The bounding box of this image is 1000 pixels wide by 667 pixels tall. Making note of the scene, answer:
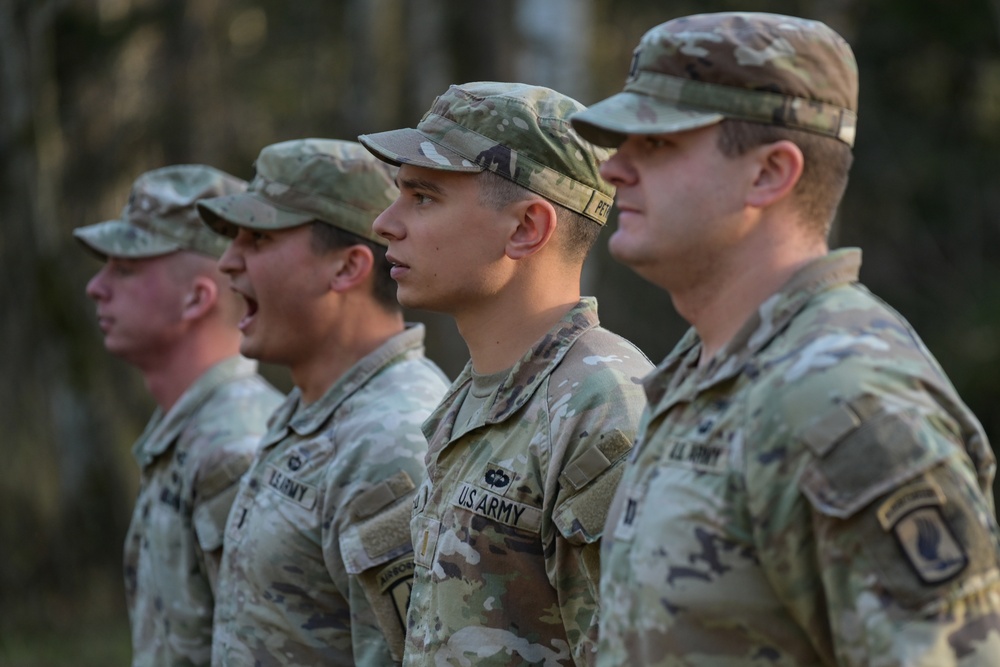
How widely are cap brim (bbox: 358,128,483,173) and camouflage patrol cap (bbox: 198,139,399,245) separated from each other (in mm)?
976

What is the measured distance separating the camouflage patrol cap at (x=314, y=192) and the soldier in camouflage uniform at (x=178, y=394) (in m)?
0.90

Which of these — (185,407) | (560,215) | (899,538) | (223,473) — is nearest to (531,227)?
(560,215)

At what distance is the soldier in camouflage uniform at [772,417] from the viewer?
6.84 feet

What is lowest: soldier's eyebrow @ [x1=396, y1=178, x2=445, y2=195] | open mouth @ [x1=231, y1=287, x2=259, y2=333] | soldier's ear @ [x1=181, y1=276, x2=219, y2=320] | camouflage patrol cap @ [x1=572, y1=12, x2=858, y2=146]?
soldier's ear @ [x1=181, y1=276, x2=219, y2=320]

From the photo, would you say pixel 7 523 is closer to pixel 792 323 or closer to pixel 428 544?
pixel 428 544

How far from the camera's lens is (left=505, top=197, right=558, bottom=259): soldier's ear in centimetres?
338

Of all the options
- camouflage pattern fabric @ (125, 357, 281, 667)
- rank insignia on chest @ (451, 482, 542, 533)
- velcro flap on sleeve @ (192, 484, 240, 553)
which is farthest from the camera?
camouflage pattern fabric @ (125, 357, 281, 667)

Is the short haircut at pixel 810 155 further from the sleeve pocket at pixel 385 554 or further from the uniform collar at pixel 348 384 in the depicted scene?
the uniform collar at pixel 348 384

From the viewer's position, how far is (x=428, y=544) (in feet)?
10.7

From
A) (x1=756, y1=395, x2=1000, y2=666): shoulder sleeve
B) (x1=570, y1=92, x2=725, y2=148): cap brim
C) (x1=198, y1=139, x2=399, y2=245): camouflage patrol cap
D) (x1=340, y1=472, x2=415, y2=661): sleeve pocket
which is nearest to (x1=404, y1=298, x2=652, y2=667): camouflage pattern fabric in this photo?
(x1=340, y1=472, x2=415, y2=661): sleeve pocket

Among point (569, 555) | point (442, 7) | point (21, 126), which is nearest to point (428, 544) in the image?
point (569, 555)

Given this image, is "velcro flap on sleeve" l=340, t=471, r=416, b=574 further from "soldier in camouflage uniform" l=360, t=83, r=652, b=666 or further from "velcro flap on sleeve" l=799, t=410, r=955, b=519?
"velcro flap on sleeve" l=799, t=410, r=955, b=519

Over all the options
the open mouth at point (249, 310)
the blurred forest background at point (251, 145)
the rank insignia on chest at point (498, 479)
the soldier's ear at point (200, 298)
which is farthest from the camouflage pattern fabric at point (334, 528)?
the blurred forest background at point (251, 145)

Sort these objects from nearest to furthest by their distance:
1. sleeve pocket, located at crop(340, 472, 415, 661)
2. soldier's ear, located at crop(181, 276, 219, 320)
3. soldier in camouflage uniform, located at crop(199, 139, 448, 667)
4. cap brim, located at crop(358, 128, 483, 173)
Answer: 1. cap brim, located at crop(358, 128, 483, 173)
2. sleeve pocket, located at crop(340, 472, 415, 661)
3. soldier in camouflage uniform, located at crop(199, 139, 448, 667)
4. soldier's ear, located at crop(181, 276, 219, 320)
